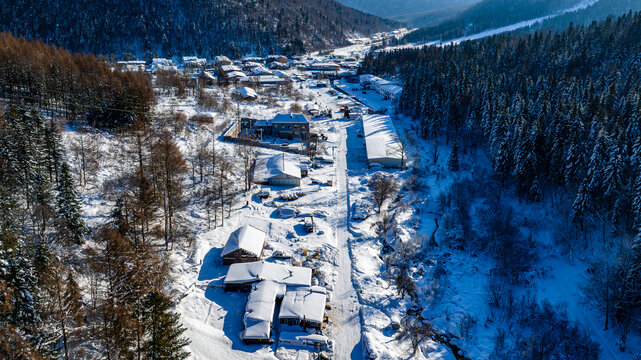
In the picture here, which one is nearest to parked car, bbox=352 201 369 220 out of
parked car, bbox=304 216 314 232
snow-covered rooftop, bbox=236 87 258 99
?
parked car, bbox=304 216 314 232

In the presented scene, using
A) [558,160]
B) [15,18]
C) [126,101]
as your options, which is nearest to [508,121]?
[558,160]

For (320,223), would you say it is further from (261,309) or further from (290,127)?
(290,127)

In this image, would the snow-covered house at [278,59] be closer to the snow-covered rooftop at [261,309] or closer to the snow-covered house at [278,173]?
the snow-covered house at [278,173]

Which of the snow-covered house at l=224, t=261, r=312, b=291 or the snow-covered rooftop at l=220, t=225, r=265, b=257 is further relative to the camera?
the snow-covered rooftop at l=220, t=225, r=265, b=257

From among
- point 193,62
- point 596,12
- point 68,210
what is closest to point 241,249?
point 68,210

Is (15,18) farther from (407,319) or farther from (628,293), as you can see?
(628,293)

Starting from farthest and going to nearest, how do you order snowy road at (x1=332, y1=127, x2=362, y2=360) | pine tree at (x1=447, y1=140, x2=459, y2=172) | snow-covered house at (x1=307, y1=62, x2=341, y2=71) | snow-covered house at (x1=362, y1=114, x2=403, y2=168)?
snow-covered house at (x1=307, y1=62, x2=341, y2=71), snow-covered house at (x1=362, y1=114, x2=403, y2=168), pine tree at (x1=447, y1=140, x2=459, y2=172), snowy road at (x1=332, y1=127, x2=362, y2=360)

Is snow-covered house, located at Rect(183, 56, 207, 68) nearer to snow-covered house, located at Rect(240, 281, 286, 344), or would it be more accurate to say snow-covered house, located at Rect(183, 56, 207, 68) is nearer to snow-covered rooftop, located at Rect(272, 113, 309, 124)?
snow-covered rooftop, located at Rect(272, 113, 309, 124)
